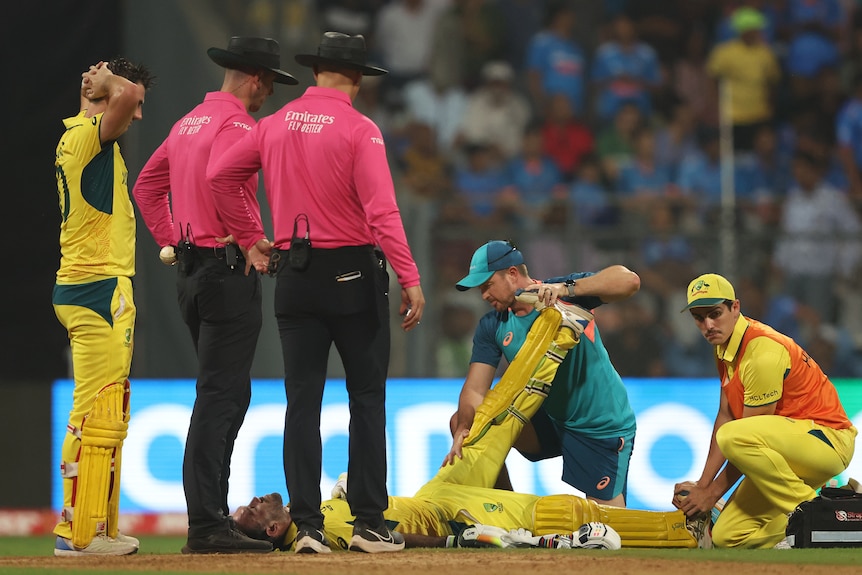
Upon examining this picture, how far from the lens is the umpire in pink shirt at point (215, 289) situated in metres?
6.41

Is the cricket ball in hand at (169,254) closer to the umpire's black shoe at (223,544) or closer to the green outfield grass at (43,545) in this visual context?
the umpire's black shoe at (223,544)

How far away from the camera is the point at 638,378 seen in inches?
404

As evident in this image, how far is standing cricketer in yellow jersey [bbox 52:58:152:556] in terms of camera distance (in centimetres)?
630

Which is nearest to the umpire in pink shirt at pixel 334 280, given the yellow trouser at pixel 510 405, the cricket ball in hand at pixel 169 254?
the cricket ball in hand at pixel 169 254

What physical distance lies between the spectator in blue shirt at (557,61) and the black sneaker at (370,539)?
7655 mm

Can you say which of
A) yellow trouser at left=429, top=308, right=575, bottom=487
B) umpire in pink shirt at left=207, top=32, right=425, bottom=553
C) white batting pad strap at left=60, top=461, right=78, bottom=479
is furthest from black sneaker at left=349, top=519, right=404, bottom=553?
white batting pad strap at left=60, top=461, right=78, bottom=479

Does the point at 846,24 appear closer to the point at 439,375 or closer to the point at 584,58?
the point at 584,58

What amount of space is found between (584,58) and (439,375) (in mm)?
4467

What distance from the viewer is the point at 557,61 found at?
525 inches

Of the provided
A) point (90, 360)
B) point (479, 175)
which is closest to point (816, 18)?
point (479, 175)

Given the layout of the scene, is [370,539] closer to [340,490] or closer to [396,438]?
[340,490]

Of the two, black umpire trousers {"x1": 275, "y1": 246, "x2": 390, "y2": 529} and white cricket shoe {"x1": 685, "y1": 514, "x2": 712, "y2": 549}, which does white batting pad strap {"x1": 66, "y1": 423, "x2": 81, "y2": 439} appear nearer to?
black umpire trousers {"x1": 275, "y1": 246, "x2": 390, "y2": 529}

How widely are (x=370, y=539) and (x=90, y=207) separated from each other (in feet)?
6.87

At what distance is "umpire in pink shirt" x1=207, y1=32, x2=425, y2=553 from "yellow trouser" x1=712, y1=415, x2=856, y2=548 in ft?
6.32
